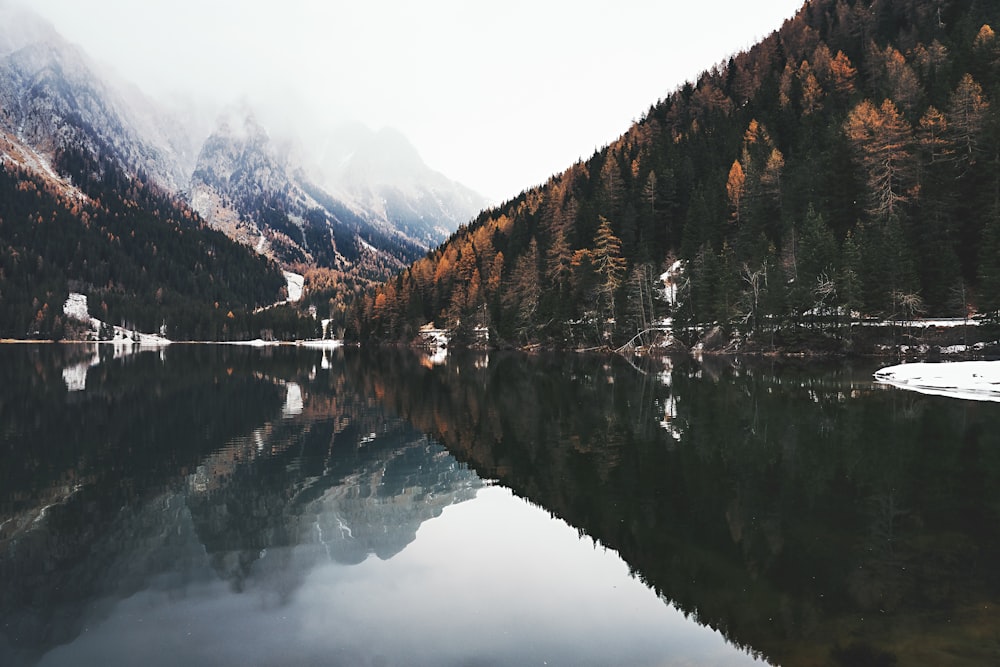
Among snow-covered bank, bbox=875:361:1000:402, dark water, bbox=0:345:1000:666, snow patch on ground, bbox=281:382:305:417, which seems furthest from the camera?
snow patch on ground, bbox=281:382:305:417

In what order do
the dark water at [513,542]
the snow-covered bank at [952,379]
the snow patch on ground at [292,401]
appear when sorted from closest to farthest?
the dark water at [513,542] < the snow-covered bank at [952,379] < the snow patch on ground at [292,401]

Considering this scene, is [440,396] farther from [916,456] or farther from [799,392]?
[916,456]

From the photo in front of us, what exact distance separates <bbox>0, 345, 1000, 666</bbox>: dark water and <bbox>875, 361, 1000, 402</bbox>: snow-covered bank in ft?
31.8

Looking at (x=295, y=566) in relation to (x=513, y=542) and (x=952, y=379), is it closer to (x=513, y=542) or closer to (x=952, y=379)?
(x=513, y=542)

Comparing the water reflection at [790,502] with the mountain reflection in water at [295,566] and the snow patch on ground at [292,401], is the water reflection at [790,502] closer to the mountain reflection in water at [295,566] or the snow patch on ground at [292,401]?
the mountain reflection in water at [295,566]

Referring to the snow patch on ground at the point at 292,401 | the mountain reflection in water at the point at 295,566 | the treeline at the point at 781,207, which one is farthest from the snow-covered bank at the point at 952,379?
the snow patch on ground at the point at 292,401

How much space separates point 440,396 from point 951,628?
120 feet

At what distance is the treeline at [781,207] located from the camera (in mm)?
64438

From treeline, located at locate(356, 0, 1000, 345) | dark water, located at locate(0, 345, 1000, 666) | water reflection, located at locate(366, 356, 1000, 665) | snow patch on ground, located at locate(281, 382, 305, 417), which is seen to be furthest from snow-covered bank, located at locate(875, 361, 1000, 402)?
snow patch on ground, located at locate(281, 382, 305, 417)

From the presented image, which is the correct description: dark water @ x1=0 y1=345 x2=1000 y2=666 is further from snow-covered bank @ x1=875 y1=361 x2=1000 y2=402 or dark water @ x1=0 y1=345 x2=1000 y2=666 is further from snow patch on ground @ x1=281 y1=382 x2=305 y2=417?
snow-covered bank @ x1=875 y1=361 x2=1000 y2=402

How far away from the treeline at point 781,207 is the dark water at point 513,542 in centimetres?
4465

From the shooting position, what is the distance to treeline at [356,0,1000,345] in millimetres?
64438

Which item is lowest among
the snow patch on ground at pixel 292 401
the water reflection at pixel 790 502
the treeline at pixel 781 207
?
the snow patch on ground at pixel 292 401

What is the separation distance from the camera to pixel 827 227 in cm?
7675
